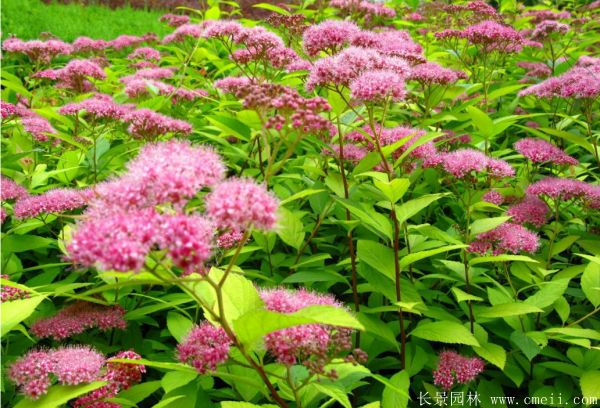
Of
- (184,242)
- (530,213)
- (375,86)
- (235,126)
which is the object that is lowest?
(530,213)

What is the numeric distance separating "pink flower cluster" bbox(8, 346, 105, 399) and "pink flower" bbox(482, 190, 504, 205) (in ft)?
4.97

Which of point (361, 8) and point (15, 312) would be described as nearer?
point (15, 312)

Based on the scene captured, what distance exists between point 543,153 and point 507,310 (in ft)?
3.00

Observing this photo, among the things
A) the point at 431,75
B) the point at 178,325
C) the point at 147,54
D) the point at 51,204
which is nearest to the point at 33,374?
the point at 178,325

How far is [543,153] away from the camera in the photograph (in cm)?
235

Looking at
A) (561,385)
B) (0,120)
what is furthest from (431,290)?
(0,120)

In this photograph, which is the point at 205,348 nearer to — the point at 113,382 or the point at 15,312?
the point at 113,382

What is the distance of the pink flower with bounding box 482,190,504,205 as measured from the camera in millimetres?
2168

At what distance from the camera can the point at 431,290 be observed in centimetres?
205

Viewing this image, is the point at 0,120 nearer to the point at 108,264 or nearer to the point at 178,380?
the point at 178,380

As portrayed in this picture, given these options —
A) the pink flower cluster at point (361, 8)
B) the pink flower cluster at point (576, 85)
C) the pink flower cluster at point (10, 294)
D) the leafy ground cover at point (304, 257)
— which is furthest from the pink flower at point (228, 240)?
the pink flower cluster at point (361, 8)

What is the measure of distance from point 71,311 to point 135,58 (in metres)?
3.45

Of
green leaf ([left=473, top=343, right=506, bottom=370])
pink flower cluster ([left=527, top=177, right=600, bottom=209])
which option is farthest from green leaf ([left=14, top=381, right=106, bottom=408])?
pink flower cluster ([left=527, top=177, right=600, bottom=209])

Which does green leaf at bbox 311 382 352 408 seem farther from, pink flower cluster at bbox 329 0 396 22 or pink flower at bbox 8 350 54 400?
pink flower cluster at bbox 329 0 396 22
